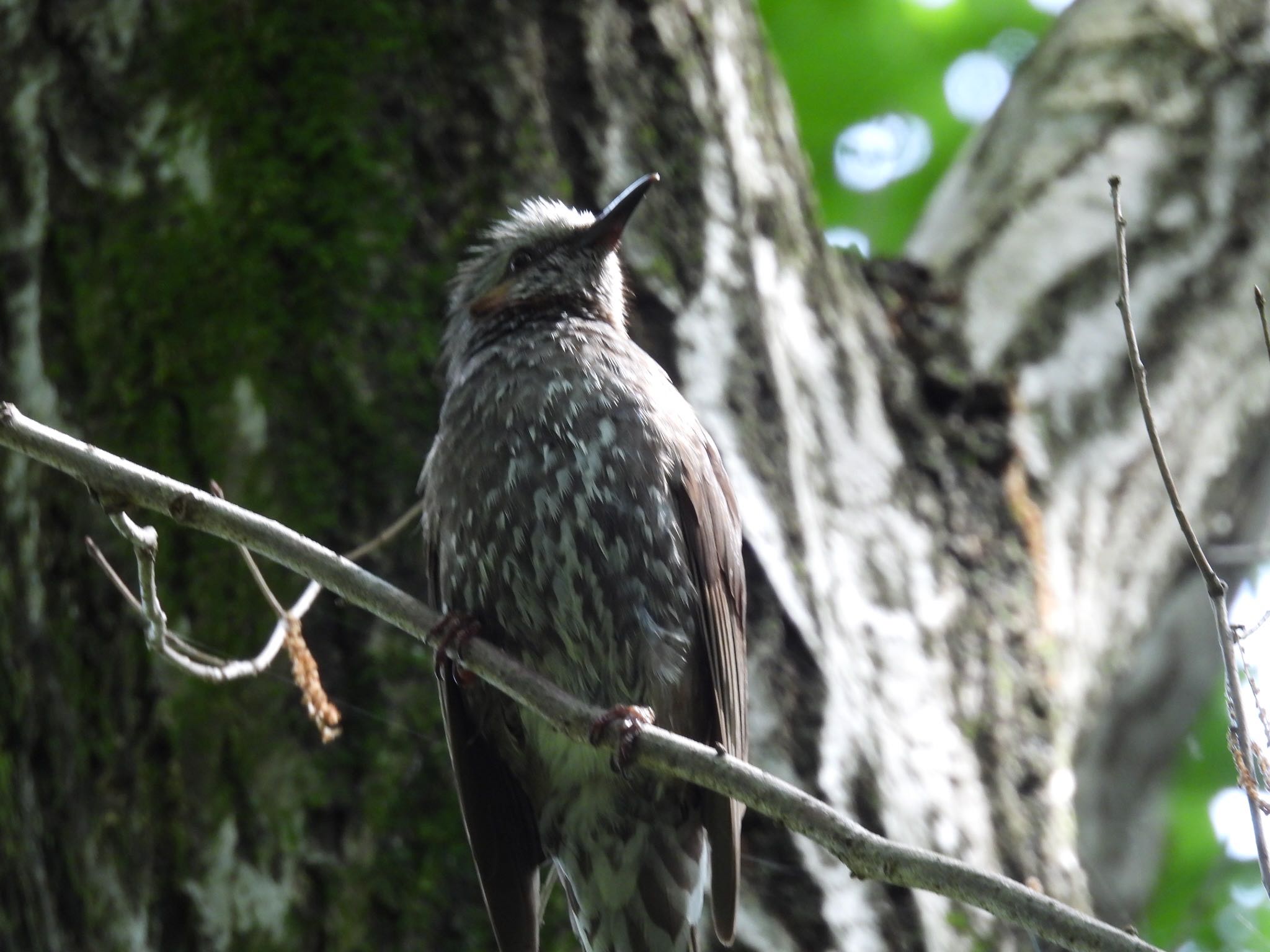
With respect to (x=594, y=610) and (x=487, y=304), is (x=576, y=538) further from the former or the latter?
(x=487, y=304)

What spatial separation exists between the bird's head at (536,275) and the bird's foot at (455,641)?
83 cm

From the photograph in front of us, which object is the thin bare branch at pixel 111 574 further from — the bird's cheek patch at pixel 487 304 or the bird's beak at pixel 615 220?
the bird's beak at pixel 615 220

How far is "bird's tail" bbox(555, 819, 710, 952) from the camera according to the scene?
2.96 metres

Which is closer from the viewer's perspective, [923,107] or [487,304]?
[487,304]

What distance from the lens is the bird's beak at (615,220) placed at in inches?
129

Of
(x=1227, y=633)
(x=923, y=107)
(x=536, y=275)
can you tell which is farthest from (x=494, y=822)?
(x=923, y=107)

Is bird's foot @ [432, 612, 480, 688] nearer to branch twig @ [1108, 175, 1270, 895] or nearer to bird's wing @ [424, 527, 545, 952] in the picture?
bird's wing @ [424, 527, 545, 952]

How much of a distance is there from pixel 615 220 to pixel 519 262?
1.18ft

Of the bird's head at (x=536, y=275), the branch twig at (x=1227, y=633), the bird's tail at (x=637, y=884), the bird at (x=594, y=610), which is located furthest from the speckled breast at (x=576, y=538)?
the branch twig at (x=1227, y=633)

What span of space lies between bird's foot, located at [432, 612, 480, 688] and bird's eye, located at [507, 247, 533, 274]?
42.3 inches

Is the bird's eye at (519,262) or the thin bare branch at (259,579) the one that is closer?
the thin bare branch at (259,579)

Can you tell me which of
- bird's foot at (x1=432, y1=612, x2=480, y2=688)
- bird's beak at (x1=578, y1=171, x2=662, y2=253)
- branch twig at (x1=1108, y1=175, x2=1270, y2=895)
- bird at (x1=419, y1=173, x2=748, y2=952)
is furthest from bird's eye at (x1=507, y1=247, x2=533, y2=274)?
branch twig at (x1=1108, y1=175, x2=1270, y2=895)

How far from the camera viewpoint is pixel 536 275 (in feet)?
12.0

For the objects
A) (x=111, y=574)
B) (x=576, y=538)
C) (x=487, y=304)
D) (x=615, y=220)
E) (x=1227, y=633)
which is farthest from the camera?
(x=487, y=304)
